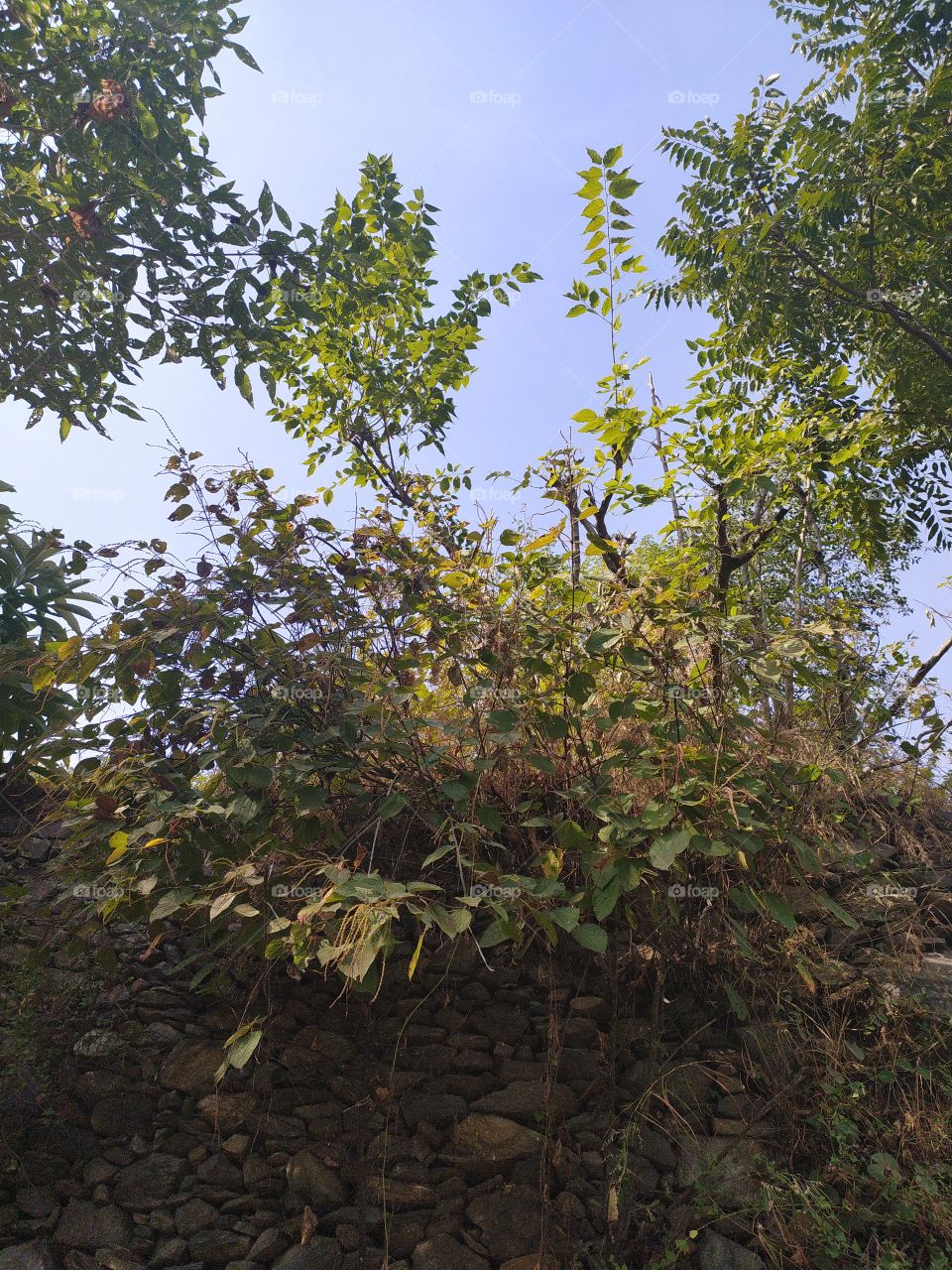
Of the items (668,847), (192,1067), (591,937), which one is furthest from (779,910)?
(192,1067)

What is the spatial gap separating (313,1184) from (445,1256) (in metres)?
0.48

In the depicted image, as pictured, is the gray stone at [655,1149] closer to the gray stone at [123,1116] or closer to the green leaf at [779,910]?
the green leaf at [779,910]

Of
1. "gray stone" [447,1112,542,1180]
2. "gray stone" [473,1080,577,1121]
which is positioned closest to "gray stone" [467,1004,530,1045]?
"gray stone" [473,1080,577,1121]

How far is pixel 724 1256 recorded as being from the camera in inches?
96.8

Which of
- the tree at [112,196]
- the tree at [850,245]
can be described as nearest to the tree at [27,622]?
the tree at [112,196]

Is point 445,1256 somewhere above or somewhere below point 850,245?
below

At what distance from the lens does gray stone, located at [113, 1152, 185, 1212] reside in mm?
2574

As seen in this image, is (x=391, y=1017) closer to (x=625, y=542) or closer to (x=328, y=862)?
(x=328, y=862)

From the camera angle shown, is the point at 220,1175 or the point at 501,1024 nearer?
the point at 220,1175

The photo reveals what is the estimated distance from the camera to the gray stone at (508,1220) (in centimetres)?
251

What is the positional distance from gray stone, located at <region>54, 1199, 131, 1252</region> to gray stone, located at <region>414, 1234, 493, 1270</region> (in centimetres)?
93

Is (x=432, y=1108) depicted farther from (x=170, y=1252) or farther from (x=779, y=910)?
(x=779, y=910)

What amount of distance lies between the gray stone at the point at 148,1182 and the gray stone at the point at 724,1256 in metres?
1.71

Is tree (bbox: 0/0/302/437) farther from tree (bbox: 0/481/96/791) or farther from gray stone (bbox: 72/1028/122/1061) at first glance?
gray stone (bbox: 72/1028/122/1061)
